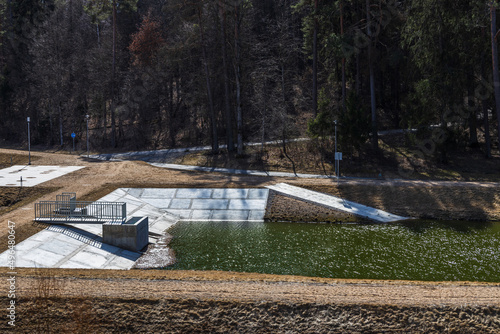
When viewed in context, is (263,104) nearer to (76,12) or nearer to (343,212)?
(343,212)

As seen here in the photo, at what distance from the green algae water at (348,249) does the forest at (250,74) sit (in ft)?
41.0

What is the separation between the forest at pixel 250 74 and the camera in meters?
31.3

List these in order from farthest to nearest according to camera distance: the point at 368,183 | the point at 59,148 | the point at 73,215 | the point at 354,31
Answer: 1. the point at 59,148
2. the point at 354,31
3. the point at 368,183
4. the point at 73,215

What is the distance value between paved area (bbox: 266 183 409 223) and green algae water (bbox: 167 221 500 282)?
1.07 meters

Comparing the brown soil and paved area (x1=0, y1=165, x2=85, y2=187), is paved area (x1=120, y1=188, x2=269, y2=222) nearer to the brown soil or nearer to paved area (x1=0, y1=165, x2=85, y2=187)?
paved area (x1=0, y1=165, x2=85, y2=187)

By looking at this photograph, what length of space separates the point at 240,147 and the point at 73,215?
18.7 meters

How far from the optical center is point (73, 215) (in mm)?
19766

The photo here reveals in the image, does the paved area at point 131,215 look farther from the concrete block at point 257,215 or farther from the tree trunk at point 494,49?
the tree trunk at point 494,49

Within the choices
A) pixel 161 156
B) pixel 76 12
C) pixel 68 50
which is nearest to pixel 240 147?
pixel 161 156

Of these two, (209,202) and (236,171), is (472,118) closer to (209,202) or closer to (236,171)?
(236,171)

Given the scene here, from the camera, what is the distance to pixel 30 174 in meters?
30.1

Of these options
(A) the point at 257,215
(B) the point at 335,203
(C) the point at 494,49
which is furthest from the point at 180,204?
(C) the point at 494,49

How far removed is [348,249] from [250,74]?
25.0m

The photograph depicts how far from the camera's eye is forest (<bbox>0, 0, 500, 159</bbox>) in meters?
31.3
